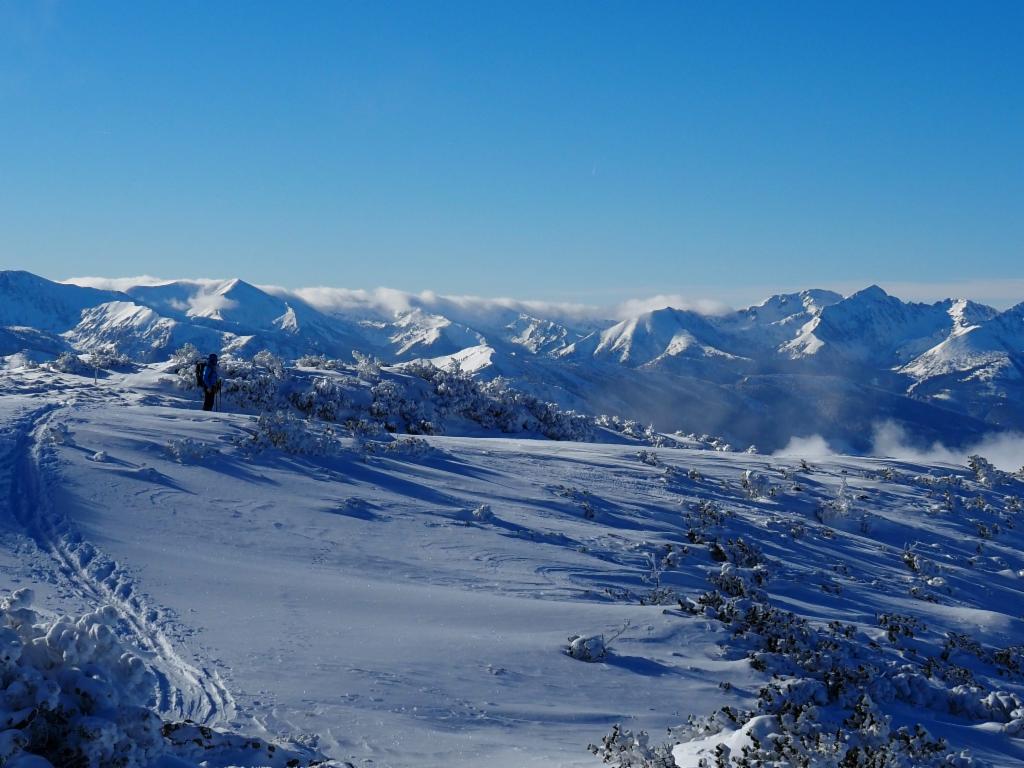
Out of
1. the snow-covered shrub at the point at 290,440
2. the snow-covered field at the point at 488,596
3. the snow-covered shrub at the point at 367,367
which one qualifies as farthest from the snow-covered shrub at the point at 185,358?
→ the snow-covered shrub at the point at 290,440

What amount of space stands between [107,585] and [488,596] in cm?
421

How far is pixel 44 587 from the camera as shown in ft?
26.5

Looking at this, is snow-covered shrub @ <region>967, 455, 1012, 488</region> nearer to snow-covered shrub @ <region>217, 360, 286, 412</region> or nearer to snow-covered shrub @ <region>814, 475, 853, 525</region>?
snow-covered shrub @ <region>814, 475, 853, 525</region>

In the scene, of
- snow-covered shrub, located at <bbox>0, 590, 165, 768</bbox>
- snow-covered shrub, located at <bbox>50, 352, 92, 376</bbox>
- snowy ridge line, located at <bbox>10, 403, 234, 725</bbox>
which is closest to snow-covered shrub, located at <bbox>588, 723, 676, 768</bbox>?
snowy ridge line, located at <bbox>10, 403, 234, 725</bbox>

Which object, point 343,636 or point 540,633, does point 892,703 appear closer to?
point 540,633

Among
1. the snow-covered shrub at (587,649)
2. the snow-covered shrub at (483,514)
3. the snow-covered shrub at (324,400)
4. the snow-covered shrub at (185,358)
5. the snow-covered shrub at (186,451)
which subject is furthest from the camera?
the snow-covered shrub at (185,358)

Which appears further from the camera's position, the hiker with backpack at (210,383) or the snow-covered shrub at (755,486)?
the hiker with backpack at (210,383)

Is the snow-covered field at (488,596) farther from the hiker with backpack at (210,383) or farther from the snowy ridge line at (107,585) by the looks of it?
the hiker with backpack at (210,383)

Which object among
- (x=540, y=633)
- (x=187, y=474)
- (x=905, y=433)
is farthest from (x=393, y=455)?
(x=905, y=433)

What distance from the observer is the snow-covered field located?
627 centimetres

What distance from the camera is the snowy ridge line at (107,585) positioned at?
20.2ft

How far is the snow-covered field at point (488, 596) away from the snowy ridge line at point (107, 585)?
0.11ft

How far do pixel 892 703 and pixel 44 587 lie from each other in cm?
892

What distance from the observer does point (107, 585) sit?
8.50 meters
